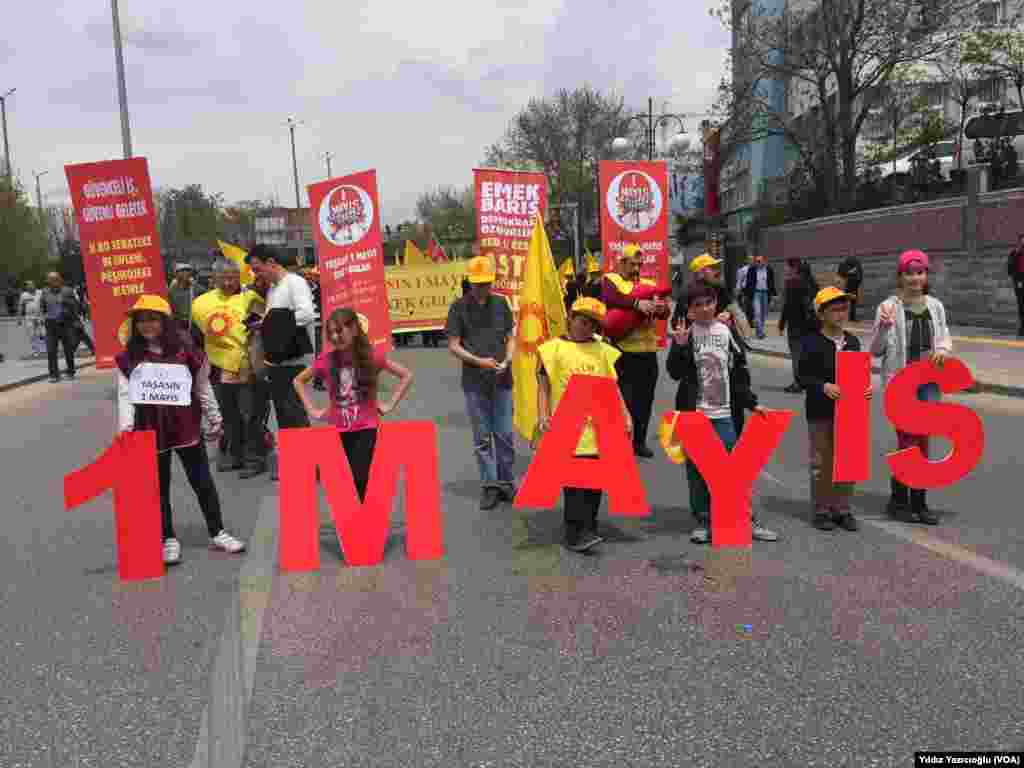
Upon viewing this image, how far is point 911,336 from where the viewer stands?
6332 millimetres

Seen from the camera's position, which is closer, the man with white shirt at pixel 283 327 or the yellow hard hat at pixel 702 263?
the yellow hard hat at pixel 702 263

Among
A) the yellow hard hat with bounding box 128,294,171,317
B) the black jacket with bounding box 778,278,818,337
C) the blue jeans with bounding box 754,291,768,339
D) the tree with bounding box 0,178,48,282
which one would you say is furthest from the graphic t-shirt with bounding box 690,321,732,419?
the tree with bounding box 0,178,48,282

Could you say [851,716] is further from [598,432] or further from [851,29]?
[851,29]

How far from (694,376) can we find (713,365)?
16cm

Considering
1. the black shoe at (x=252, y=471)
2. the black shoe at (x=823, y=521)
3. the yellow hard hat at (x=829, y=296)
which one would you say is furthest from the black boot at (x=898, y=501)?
the black shoe at (x=252, y=471)

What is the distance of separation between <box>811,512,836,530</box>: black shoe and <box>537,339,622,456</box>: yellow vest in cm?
154

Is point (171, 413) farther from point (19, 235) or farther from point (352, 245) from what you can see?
point (19, 235)

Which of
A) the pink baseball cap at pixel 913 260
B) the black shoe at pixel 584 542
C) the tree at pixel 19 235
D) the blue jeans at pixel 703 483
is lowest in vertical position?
the black shoe at pixel 584 542

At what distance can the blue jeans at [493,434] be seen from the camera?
7016mm

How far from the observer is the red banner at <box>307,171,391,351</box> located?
11641 millimetres

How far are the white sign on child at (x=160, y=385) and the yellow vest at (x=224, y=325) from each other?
A: 2684 mm

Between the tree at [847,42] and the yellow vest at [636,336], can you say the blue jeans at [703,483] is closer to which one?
the yellow vest at [636,336]

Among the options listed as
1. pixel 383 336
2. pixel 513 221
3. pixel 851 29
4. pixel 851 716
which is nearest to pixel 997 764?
pixel 851 716

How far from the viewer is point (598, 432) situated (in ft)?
18.4
